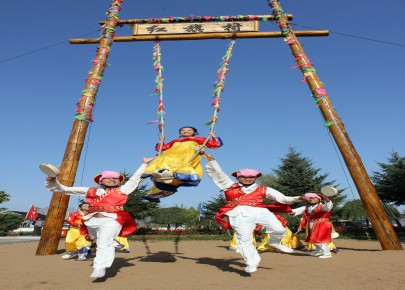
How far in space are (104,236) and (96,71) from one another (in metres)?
4.78

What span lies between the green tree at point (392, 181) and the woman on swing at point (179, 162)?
49.8 ft

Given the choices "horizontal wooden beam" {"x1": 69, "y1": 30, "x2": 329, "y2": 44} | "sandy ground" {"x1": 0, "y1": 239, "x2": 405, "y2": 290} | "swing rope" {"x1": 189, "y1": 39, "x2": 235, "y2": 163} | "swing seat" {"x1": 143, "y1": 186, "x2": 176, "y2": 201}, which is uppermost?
"horizontal wooden beam" {"x1": 69, "y1": 30, "x2": 329, "y2": 44}

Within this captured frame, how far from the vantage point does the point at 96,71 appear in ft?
25.0

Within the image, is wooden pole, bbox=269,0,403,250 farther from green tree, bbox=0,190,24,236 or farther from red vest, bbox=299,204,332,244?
green tree, bbox=0,190,24,236

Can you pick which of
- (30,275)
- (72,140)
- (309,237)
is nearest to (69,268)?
(30,275)

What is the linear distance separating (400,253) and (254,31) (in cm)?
588

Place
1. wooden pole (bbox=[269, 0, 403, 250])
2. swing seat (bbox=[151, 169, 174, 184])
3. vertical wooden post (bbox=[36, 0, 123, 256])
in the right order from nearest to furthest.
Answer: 1. swing seat (bbox=[151, 169, 174, 184])
2. vertical wooden post (bbox=[36, 0, 123, 256])
3. wooden pole (bbox=[269, 0, 403, 250])

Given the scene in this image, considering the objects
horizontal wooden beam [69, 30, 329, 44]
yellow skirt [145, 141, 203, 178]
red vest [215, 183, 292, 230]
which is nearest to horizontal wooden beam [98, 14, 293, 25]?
horizontal wooden beam [69, 30, 329, 44]

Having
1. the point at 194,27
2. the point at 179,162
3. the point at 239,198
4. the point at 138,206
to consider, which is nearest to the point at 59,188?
the point at 179,162

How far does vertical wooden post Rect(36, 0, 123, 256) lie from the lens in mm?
6375

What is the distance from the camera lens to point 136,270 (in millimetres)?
4566

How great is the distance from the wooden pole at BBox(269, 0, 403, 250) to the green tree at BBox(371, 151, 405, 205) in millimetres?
11794

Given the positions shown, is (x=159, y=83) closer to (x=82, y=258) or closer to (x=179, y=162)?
(x=179, y=162)

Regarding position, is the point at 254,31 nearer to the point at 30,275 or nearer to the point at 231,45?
the point at 231,45
